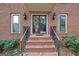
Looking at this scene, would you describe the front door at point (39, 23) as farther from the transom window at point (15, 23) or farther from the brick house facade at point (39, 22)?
the transom window at point (15, 23)

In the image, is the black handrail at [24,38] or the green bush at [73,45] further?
the black handrail at [24,38]

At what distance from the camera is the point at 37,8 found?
401cm

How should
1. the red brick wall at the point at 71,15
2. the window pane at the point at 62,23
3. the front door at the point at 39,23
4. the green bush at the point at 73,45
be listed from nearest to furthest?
the green bush at the point at 73,45
the red brick wall at the point at 71,15
the window pane at the point at 62,23
the front door at the point at 39,23

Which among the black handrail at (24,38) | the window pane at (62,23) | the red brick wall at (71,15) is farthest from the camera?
the window pane at (62,23)

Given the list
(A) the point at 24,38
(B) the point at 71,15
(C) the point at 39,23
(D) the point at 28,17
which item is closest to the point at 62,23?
(B) the point at 71,15

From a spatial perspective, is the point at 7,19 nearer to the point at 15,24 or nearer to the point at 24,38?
the point at 15,24

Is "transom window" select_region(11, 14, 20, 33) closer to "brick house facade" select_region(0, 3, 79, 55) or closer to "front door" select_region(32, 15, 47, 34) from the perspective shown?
"brick house facade" select_region(0, 3, 79, 55)

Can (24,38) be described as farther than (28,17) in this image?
No

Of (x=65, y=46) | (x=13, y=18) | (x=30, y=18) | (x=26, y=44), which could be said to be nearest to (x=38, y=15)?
(x=30, y=18)

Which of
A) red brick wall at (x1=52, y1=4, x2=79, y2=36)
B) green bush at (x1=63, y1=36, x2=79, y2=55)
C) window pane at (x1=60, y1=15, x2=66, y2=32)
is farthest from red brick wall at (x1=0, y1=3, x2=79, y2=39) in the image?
green bush at (x1=63, y1=36, x2=79, y2=55)

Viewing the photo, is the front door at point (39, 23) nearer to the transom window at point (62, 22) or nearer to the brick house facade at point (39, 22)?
the brick house facade at point (39, 22)

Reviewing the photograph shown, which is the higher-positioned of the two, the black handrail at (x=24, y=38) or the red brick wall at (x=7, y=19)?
the red brick wall at (x=7, y=19)

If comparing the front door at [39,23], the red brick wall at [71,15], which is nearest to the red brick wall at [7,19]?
the front door at [39,23]

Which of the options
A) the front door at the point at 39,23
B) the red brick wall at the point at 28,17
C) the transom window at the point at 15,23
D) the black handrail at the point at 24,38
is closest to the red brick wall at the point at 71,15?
the red brick wall at the point at 28,17
